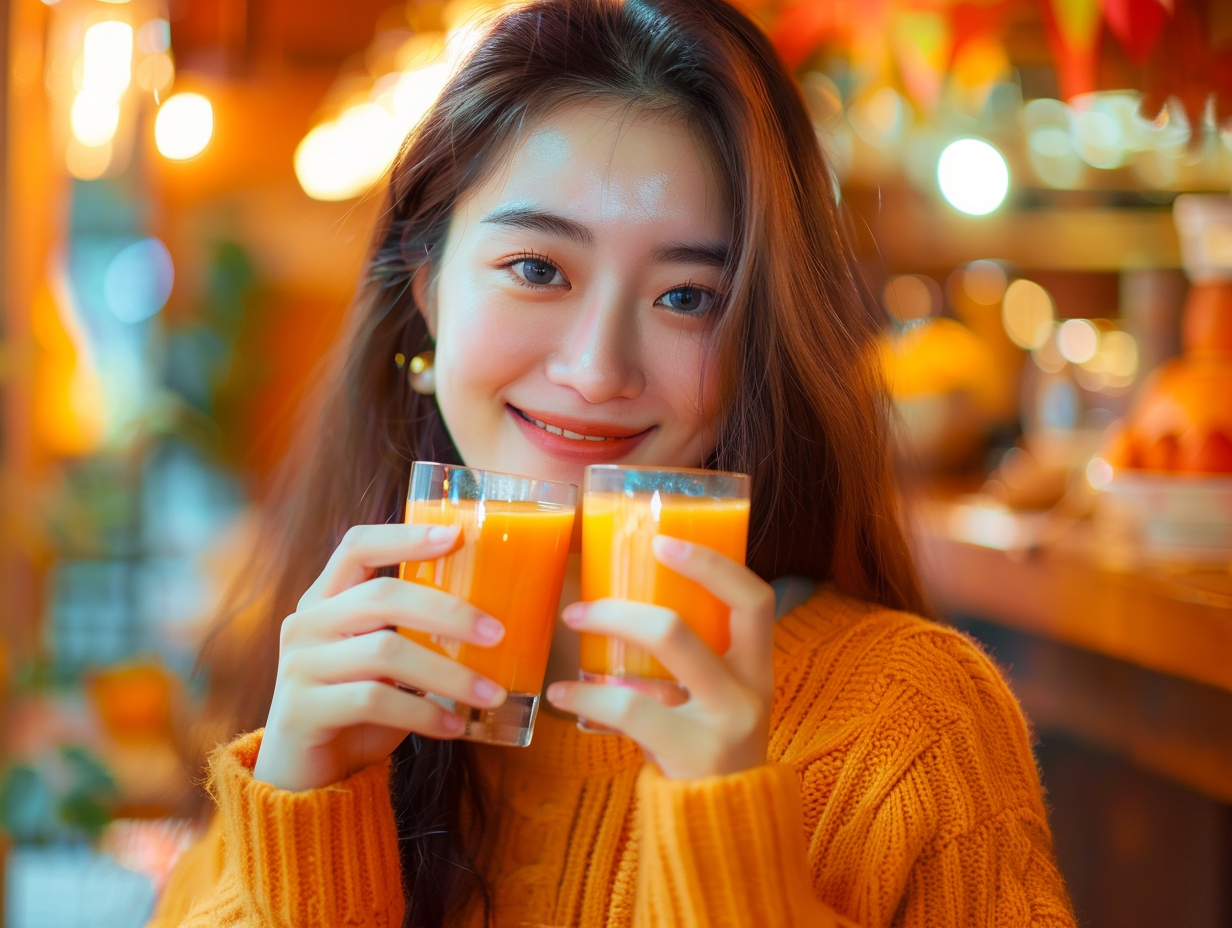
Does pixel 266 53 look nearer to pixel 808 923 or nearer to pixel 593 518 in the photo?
pixel 593 518

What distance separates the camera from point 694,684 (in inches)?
37.9

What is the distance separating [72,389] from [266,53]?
1.29 metres

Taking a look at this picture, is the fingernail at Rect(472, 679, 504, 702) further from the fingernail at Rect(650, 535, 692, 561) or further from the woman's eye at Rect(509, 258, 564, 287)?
the woman's eye at Rect(509, 258, 564, 287)

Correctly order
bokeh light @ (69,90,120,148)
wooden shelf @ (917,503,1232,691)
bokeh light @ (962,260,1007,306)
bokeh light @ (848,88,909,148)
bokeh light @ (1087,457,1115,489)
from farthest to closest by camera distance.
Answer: bokeh light @ (962,260,1007,306) → bokeh light @ (848,88,909,148) → bokeh light @ (69,90,120,148) → bokeh light @ (1087,457,1115,489) → wooden shelf @ (917,503,1232,691)

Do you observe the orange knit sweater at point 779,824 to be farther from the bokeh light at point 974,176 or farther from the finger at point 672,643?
the bokeh light at point 974,176

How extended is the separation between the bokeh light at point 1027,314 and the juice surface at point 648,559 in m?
3.95

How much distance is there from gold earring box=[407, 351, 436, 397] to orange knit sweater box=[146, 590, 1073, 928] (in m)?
0.48

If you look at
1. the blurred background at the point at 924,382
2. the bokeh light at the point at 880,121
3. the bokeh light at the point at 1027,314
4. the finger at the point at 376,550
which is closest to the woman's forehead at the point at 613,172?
the blurred background at the point at 924,382

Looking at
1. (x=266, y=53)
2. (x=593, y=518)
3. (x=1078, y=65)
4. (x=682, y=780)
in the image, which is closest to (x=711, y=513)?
(x=593, y=518)

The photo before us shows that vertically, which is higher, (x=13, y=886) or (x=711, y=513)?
(x=711, y=513)

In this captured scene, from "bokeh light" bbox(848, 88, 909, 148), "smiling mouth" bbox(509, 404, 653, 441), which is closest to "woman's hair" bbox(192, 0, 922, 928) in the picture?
"smiling mouth" bbox(509, 404, 653, 441)

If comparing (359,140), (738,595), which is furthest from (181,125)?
(738,595)

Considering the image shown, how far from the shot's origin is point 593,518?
1.06 metres

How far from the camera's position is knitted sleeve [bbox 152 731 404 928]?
3.62 ft
